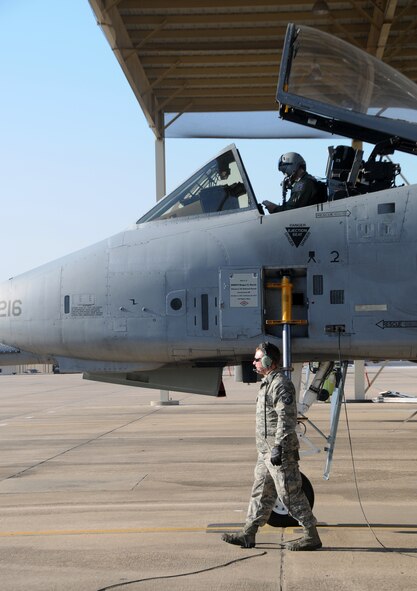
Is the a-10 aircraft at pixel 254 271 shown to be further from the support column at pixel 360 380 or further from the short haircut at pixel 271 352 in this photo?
the support column at pixel 360 380

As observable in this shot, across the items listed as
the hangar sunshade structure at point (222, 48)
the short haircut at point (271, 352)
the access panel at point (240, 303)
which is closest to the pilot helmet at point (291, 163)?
the access panel at point (240, 303)

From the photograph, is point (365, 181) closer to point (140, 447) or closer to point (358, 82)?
point (358, 82)

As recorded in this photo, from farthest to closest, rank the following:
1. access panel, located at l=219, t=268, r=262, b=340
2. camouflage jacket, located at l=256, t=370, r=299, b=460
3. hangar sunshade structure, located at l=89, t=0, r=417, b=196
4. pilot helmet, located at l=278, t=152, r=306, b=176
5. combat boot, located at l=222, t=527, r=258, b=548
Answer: hangar sunshade structure, located at l=89, t=0, r=417, b=196 < pilot helmet, located at l=278, t=152, r=306, b=176 < access panel, located at l=219, t=268, r=262, b=340 < combat boot, located at l=222, t=527, r=258, b=548 < camouflage jacket, located at l=256, t=370, r=299, b=460

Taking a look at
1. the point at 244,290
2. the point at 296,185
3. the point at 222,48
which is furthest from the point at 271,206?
the point at 222,48

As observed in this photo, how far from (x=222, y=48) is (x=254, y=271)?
1447 cm

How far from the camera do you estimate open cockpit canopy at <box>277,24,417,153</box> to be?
877 cm

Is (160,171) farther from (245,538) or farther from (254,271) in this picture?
(245,538)

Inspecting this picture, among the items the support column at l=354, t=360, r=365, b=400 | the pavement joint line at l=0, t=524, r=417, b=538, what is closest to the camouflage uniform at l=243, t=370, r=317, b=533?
the pavement joint line at l=0, t=524, r=417, b=538

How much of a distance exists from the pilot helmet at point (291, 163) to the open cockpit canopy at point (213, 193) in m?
0.49

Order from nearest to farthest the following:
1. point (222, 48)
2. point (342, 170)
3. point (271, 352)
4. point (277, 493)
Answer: point (277, 493), point (271, 352), point (342, 170), point (222, 48)

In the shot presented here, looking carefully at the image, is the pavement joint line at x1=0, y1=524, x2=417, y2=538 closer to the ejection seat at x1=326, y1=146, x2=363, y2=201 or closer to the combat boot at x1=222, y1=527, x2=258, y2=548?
the combat boot at x1=222, y1=527, x2=258, y2=548

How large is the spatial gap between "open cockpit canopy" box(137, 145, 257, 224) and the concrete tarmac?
122 inches

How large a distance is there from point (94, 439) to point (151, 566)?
11.3 meters

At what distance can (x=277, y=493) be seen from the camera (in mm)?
6984
